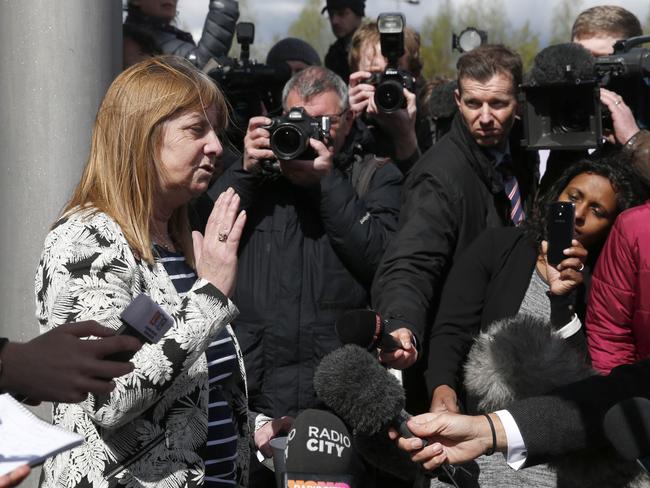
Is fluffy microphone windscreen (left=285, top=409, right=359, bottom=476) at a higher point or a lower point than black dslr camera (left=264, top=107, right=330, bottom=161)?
lower

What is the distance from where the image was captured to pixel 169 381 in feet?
8.23

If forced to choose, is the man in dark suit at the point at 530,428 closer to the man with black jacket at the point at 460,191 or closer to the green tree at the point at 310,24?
the man with black jacket at the point at 460,191

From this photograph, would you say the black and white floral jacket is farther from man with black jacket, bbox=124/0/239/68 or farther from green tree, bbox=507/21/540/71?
green tree, bbox=507/21/540/71

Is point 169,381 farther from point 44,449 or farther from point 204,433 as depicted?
point 44,449

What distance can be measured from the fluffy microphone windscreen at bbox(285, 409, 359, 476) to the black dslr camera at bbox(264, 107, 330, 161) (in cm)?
142

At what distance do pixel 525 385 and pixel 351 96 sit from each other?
2.16 metres

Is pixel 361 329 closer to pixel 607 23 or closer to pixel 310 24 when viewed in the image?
pixel 607 23

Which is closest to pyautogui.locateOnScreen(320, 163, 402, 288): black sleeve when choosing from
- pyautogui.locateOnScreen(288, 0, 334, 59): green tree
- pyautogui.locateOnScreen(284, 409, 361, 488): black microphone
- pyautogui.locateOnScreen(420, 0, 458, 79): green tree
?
pyautogui.locateOnScreen(284, 409, 361, 488): black microphone

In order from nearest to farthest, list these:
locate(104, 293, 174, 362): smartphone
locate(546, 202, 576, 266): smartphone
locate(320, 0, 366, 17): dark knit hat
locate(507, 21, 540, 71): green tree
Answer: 1. locate(104, 293, 174, 362): smartphone
2. locate(546, 202, 576, 266): smartphone
3. locate(320, 0, 366, 17): dark knit hat
4. locate(507, 21, 540, 71): green tree

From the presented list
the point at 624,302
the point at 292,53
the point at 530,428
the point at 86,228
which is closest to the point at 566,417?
the point at 530,428

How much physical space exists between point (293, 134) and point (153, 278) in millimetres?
1502

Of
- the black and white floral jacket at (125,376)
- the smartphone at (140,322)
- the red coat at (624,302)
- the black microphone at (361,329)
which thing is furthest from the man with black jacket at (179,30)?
the smartphone at (140,322)

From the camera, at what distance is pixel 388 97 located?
4.65 meters

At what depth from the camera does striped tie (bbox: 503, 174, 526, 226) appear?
13.6 feet
